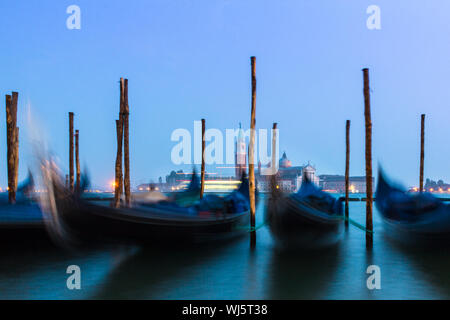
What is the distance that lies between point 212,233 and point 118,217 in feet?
8.85

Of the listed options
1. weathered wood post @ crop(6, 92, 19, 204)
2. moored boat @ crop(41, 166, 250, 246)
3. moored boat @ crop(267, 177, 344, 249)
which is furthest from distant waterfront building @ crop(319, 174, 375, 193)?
moored boat @ crop(41, 166, 250, 246)

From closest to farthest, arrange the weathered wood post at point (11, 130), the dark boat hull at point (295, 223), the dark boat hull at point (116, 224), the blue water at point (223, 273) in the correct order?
the blue water at point (223, 273)
the dark boat hull at point (116, 224)
the dark boat hull at point (295, 223)
the weathered wood post at point (11, 130)

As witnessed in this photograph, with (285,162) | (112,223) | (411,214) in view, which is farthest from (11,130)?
(285,162)

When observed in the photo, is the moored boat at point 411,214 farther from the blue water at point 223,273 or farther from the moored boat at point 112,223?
the moored boat at point 112,223

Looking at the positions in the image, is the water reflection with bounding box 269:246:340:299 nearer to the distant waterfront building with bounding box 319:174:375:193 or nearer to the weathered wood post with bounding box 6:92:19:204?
the weathered wood post with bounding box 6:92:19:204

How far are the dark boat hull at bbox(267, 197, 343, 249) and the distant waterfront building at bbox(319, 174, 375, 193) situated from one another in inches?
4780

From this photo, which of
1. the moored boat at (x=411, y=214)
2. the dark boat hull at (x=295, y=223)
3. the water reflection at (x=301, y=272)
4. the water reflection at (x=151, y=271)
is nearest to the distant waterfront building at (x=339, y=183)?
the moored boat at (x=411, y=214)

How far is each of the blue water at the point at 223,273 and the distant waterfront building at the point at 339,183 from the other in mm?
122260

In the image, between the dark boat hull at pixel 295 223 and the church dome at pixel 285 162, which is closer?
the dark boat hull at pixel 295 223

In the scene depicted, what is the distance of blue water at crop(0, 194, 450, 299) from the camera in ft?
20.2

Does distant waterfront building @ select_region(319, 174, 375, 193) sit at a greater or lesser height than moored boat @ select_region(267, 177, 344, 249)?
lesser

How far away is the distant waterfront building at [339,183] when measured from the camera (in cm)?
12850
